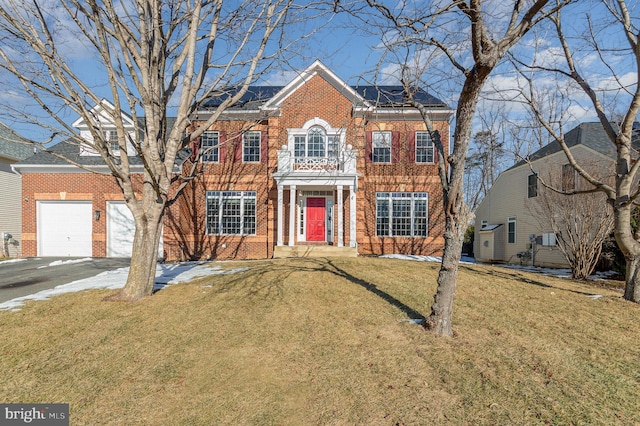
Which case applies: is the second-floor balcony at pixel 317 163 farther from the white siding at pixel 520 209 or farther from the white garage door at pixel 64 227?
the white garage door at pixel 64 227

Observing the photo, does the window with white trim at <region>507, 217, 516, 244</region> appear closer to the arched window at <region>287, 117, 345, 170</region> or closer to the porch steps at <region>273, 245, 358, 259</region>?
the porch steps at <region>273, 245, 358, 259</region>

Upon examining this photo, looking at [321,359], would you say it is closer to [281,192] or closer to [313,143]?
[281,192]

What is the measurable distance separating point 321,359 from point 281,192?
33.6ft

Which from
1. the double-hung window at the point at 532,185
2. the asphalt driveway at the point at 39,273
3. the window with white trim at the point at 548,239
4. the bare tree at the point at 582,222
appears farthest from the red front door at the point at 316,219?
the double-hung window at the point at 532,185

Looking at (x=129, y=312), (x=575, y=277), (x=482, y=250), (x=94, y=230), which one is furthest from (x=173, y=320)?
(x=482, y=250)

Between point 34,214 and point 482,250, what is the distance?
79.9ft

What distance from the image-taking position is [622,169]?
7270 mm

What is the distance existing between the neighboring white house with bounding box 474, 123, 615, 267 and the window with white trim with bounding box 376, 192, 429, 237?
475 cm

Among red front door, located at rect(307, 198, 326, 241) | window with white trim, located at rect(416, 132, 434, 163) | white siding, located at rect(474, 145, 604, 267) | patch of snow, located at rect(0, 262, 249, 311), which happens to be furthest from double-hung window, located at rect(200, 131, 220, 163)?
white siding, located at rect(474, 145, 604, 267)

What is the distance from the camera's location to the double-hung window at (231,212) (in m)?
14.7

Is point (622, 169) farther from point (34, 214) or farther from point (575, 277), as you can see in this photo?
point (34, 214)

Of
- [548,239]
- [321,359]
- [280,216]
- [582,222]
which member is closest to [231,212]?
[280,216]

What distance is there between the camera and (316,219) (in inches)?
582

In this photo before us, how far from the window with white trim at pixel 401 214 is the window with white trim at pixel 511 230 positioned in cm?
711
